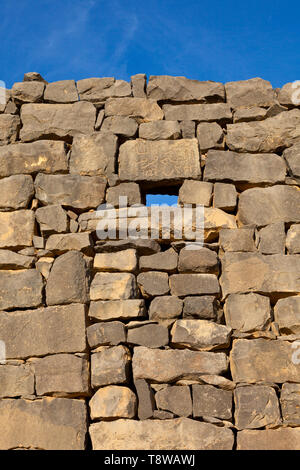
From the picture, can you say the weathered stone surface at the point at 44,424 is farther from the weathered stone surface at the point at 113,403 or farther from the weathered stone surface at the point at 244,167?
the weathered stone surface at the point at 244,167

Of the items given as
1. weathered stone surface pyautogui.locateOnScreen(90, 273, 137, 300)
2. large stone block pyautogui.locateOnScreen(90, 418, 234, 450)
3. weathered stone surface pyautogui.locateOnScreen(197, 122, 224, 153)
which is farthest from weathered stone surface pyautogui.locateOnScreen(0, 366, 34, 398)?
weathered stone surface pyautogui.locateOnScreen(197, 122, 224, 153)

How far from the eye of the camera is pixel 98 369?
4410 mm

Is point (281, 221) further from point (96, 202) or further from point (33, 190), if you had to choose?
point (33, 190)

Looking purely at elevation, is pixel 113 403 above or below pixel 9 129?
below

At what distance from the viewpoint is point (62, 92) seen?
5680mm

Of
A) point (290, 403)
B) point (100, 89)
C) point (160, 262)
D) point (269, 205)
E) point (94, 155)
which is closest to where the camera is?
point (290, 403)

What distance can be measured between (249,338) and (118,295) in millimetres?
1168

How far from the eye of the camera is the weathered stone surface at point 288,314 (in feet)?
Answer: 14.9

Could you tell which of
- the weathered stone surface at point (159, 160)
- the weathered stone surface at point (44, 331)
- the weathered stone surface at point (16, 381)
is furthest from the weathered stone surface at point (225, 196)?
the weathered stone surface at point (16, 381)

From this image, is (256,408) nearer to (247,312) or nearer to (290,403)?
(290,403)

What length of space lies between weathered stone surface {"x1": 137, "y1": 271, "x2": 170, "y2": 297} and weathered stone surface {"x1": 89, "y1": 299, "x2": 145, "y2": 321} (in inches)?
5.7

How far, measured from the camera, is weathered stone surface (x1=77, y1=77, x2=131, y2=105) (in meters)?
5.61

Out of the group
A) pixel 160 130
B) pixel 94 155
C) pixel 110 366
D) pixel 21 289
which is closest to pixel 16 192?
pixel 94 155

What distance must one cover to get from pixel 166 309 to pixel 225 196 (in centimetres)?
125
